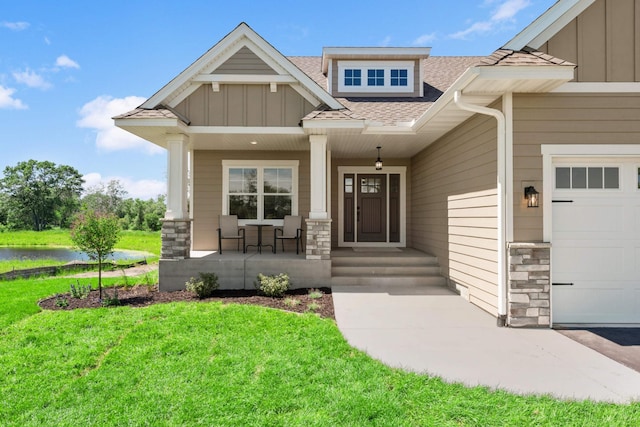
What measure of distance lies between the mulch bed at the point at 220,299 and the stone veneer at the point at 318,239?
25.1 inches

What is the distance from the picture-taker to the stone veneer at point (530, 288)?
4117 millimetres

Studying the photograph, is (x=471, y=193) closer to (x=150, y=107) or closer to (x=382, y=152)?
(x=382, y=152)

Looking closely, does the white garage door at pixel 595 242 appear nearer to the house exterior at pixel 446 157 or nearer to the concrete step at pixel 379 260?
the house exterior at pixel 446 157

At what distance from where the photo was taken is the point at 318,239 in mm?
6156

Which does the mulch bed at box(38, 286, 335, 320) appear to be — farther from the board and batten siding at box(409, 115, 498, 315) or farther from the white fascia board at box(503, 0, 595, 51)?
the white fascia board at box(503, 0, 595, 51)

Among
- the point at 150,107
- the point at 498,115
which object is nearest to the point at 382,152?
the point at 498,115

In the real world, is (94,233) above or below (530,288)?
above

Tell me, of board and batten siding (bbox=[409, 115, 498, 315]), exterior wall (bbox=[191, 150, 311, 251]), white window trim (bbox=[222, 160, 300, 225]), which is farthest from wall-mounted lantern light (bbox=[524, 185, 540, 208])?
white window trim (bbox=[222, 160, 300, 225])

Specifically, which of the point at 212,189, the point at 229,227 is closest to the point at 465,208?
the point at 229,227

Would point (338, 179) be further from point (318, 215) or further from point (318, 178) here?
point (318, 215)

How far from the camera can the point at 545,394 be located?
2.51m

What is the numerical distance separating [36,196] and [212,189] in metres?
39.1

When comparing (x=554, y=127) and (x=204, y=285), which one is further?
(x=204, y=285)

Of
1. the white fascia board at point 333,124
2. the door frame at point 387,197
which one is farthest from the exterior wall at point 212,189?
the white fascia board at point 333,124
